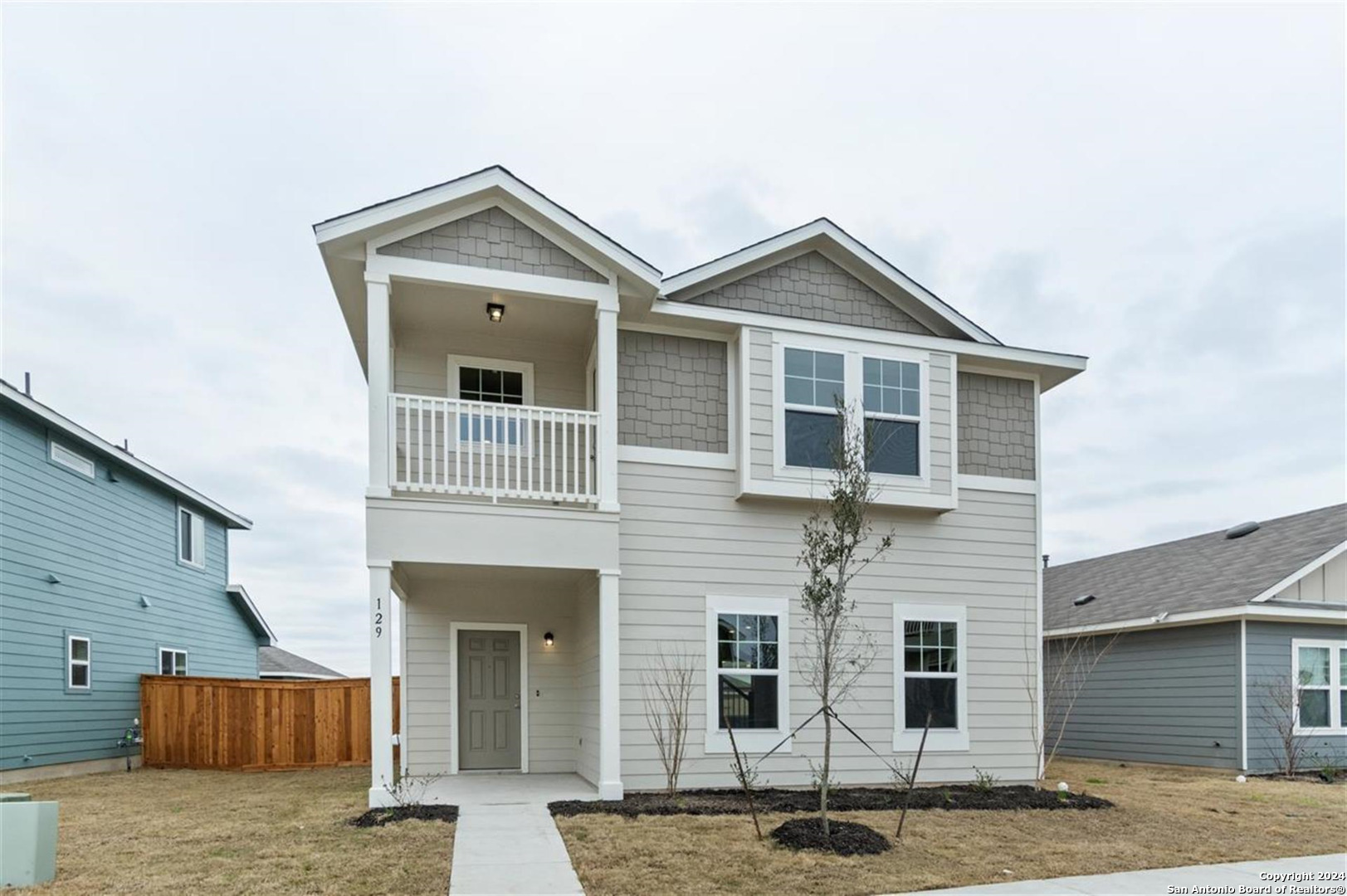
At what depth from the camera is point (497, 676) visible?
11.1 metres

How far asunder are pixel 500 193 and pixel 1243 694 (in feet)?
42.8

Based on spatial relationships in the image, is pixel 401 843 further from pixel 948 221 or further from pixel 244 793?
pixel 948 221

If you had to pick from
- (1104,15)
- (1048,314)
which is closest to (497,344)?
(1104,15)

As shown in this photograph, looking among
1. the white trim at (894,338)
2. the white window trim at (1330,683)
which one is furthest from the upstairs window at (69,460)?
the white window trim at (1330,683)

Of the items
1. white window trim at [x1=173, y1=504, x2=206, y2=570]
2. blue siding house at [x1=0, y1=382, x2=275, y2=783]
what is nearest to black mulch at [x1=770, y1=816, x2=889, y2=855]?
blue siding house at [x1=0, y1=382, x2=275, y2=783]

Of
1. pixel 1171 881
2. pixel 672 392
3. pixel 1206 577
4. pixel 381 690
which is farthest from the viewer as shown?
pixel 1206 577

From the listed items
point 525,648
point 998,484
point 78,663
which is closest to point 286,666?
point 78,663

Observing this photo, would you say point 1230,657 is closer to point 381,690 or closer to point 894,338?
point 894,338

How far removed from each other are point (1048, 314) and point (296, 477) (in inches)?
962

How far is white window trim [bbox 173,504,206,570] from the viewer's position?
17141 millimetres

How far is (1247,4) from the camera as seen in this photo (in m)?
10.4

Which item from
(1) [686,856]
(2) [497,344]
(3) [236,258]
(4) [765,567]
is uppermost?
(3) [236,258]

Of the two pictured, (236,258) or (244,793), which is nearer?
(244,793)

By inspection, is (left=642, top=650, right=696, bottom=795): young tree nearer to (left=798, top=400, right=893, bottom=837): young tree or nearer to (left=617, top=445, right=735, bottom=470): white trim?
(left=798, top=400, right=893, bottom=837): young tree
